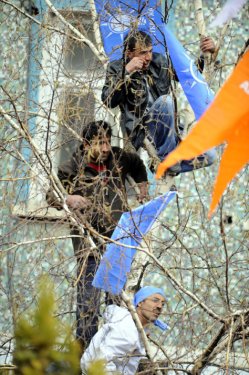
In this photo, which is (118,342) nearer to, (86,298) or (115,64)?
(86,298)

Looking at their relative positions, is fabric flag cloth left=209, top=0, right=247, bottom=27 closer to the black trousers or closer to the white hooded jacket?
the black trousers

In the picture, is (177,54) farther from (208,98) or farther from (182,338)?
(182,338)

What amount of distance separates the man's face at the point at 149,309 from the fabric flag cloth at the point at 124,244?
1.38ft

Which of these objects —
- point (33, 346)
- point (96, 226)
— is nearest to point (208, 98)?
point (96, 226)

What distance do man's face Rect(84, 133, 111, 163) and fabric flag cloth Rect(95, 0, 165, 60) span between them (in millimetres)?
930

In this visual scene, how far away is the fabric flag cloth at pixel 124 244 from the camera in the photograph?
8.23m

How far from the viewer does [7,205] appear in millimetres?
9320

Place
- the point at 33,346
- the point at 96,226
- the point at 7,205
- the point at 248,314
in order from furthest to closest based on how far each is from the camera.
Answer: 1. the point at 7,205
2. the point at 96,226
3. the point at 248,314
4. the point at 33,346

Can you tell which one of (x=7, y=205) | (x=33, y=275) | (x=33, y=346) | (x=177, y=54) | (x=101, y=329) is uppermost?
(x=177, y=54)

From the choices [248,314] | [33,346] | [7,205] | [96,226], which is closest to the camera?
[33,346]

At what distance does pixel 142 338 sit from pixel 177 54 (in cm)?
216

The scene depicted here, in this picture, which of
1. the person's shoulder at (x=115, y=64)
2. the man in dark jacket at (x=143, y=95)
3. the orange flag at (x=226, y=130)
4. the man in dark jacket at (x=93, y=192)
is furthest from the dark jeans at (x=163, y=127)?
the orange flag at (x=226, y=130)

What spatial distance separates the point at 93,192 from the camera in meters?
8.67

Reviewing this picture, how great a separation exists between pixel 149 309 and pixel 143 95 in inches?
63.3
